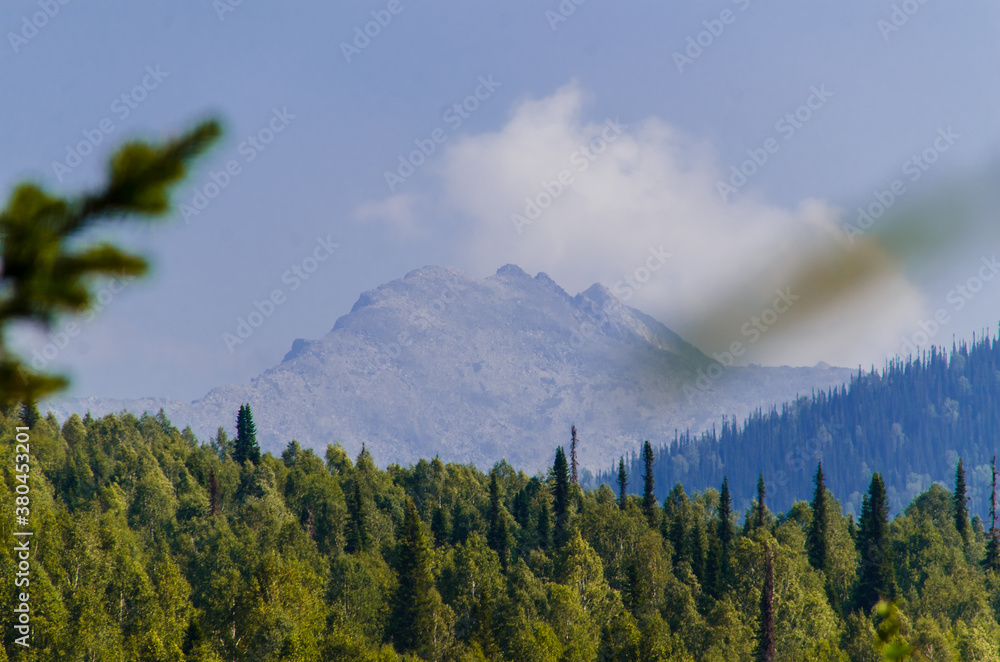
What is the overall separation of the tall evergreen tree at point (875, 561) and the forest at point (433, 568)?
258 millimetres

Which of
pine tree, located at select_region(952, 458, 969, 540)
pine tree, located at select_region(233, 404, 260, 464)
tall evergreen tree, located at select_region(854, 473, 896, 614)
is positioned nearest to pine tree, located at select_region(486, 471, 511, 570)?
tall evergreen tree, located at select_region(854, 473, 896, 614)

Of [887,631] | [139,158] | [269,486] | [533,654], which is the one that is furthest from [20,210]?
[269,486]

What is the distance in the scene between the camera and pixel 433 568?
111875 mm

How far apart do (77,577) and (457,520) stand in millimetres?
65955

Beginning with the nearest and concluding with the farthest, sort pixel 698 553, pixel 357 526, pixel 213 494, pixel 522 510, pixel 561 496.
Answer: pixel 698 553
pixel 357 526
pixel 561 496
pixel 213 494
pixel 522 510

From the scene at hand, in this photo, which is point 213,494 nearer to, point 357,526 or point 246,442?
point 246,442

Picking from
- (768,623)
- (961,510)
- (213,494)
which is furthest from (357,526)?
(961,510)

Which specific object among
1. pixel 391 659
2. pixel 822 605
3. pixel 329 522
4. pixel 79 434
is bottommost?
pixel 391 659

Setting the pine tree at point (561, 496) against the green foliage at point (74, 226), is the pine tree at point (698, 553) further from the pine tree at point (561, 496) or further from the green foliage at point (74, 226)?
the green foliage at point (74, 226)

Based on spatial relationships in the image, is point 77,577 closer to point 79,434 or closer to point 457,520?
point 457,520

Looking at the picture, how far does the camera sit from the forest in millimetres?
80938

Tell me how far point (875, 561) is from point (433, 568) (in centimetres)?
5213

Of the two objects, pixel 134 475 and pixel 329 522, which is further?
pixel 134 475

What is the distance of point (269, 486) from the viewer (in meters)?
147
